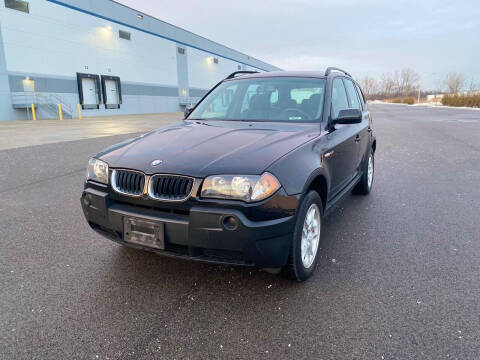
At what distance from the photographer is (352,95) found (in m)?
4.66

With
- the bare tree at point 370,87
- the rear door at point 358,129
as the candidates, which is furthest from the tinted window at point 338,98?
the bare tree at point 370,87

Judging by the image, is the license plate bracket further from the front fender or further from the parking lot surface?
the front fender

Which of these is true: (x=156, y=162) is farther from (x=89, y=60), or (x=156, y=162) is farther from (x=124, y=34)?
(x=124, y=34)

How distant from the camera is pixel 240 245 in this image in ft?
7.24

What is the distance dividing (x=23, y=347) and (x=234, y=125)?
2.34 metres

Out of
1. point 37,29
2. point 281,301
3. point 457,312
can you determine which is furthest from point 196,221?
point 37,29

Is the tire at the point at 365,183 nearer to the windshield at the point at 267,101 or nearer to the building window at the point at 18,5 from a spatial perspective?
the windshield at the point at 267,101

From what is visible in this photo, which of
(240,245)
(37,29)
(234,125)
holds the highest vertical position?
(37,29)

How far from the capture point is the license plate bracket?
2.32 metres

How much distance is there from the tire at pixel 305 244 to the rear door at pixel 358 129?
1.58 meters

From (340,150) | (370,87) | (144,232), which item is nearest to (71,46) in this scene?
(340,150)

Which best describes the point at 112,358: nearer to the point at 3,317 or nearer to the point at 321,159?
the point at 3,317

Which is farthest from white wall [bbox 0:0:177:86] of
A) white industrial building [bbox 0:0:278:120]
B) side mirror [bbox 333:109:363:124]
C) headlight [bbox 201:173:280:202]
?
headlight [bbox 201:173:280:202]

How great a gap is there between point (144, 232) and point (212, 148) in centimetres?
78
